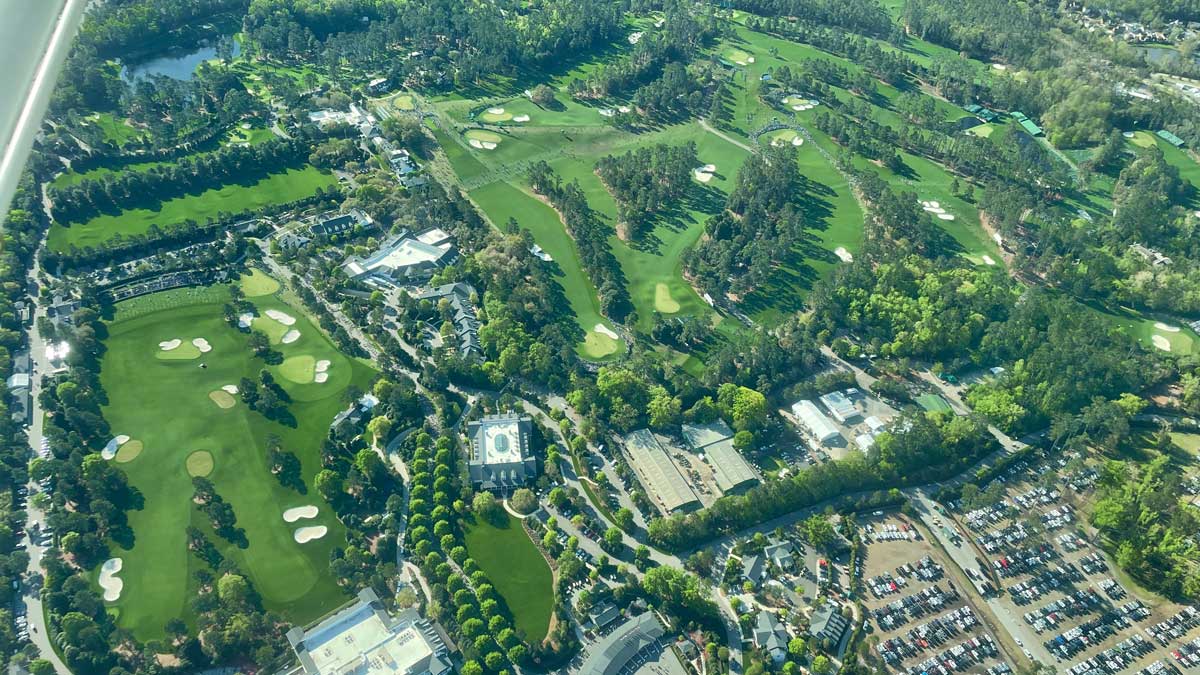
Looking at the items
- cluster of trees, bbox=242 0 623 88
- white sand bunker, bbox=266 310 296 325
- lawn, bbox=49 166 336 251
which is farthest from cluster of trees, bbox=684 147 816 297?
lawn, bbox=49 166 336 251

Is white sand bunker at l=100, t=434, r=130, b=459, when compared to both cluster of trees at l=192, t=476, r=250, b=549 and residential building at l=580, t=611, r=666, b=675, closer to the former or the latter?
cluster of trees at l=192, t=476, r=250, b=549

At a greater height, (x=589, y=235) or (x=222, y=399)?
(x=589, y=235)

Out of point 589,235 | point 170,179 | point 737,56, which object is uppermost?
point 737,56

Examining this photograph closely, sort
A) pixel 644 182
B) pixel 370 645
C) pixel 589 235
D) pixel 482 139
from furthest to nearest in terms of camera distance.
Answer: pixel 482 139
pixel 644 182
pixel 589 235
pixel 370 645

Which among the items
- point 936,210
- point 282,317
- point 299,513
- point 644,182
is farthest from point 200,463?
point 936,210

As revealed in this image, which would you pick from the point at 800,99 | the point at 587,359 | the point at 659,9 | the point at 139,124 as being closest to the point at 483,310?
the point at 587,359

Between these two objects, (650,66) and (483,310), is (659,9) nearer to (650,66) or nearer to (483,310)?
(650,66)

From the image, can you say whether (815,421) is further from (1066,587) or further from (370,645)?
(370,645)
